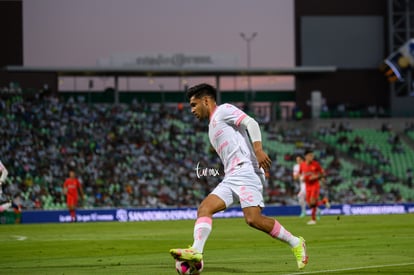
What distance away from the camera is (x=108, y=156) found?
182ft

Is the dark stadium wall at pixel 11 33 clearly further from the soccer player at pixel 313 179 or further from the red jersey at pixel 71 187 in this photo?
the soccer player at pixel 313 179

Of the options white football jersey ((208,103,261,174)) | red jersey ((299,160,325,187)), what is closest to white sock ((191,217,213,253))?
white football jersey ((208,103,261,174))

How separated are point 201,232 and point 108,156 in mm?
42756

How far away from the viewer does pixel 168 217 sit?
47719 mm

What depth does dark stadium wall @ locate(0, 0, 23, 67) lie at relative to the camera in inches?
2943

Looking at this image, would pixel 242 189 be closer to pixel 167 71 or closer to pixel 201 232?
pixel 201 232

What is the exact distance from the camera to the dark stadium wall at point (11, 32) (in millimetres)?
74750

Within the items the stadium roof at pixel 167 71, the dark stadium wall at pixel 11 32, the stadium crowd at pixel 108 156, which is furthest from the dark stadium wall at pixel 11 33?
the stadium crowd at pixel 108 156

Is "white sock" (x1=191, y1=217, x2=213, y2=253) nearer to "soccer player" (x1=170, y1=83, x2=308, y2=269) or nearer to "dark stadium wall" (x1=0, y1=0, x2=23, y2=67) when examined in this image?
"soccer player" (x1=170, y1=83, x2=308, y2=269)

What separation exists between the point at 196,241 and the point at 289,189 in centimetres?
4269

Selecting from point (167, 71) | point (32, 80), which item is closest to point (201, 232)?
point (32, 80)

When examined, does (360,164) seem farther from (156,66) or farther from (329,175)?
(156,66)

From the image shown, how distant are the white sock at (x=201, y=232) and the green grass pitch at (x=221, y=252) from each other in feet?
6.84

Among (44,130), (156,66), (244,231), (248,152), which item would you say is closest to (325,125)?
(156,66)
